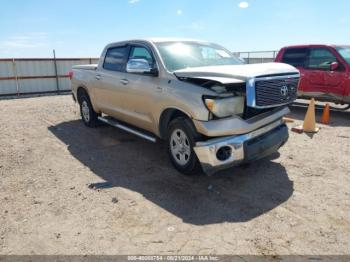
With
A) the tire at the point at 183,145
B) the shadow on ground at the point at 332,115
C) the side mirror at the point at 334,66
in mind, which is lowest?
the shadow on ground at the point at 332,115

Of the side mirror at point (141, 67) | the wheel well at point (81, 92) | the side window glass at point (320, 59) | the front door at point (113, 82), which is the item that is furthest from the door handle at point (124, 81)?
the side window glass at point (320, 59)

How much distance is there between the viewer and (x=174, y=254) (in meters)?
2.91

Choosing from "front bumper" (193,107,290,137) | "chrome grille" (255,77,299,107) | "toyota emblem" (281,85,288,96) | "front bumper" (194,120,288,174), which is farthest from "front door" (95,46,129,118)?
"toyota emblem" (281,85,288,96)

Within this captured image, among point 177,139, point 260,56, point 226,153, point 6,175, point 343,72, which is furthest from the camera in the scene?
point 260,56

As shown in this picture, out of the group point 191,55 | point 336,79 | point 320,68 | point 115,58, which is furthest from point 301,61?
point 115,58

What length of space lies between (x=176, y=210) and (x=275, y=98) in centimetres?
197

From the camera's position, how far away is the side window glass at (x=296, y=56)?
9.56 m

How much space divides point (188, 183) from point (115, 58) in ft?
10.3

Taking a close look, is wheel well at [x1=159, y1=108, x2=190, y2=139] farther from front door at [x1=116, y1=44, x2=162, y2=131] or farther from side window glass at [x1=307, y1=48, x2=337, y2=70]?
side window glass at [x1=307, y1=48, x2=337, y2=70]

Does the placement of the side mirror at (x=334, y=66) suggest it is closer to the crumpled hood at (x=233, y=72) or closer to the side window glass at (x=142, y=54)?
the crumpled hood at (x=233, y=72)

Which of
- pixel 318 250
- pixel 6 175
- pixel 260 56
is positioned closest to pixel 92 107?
pixel 6 175

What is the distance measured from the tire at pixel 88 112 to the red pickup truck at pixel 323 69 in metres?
6.16

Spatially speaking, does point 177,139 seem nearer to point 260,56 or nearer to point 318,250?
point 318,250

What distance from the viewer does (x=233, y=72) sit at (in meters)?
4.05
